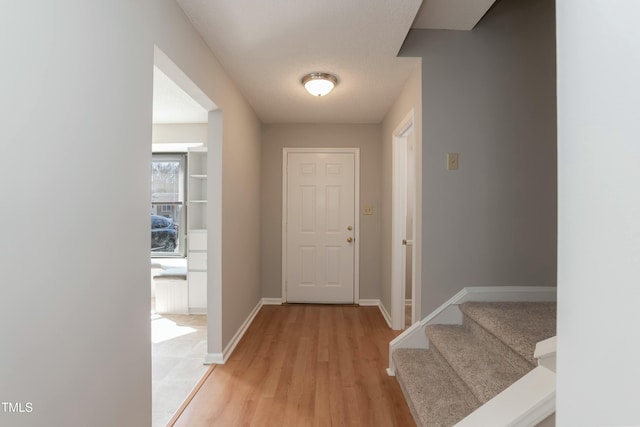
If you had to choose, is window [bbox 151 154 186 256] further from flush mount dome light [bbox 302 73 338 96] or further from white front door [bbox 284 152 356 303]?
flush mount dome light [bbox 302 73 338 96]

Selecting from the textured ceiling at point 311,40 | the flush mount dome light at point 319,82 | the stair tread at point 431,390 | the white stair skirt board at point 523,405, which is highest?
the textured ceiling at point 311,40

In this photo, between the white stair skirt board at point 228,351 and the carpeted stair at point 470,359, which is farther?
the white stair skirt board at point 228,351

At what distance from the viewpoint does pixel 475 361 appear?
182cm

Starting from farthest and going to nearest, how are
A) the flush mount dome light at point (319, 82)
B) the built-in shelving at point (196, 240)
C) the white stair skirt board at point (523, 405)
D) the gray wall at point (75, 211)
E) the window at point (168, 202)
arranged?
the window at point (168, 202) → the built-in shelving at point (196, 240) → the flush mount dome light at point (319, 82) → the white stair skirt board at point (523, 405) → the gray wall at point (75, 211)

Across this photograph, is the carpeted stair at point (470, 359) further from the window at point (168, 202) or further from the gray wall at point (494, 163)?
the window at point (168, 202)

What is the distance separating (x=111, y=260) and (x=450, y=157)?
2188 millimetres

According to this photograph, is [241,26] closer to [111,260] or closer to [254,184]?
[111,260]

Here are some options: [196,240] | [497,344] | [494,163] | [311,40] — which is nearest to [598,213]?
[497,344]

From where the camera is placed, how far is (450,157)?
2.39 metres

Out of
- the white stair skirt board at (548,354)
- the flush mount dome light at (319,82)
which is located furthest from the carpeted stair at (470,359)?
the flush mount dome light at (319,82)

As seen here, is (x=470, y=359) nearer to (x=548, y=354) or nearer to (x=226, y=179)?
(x=548, y=354)

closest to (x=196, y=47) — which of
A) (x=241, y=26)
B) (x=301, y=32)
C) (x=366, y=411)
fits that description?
(x=241, y=26)

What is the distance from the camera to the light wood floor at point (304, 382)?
1.97m

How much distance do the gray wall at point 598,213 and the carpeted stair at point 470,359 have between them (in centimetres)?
101
